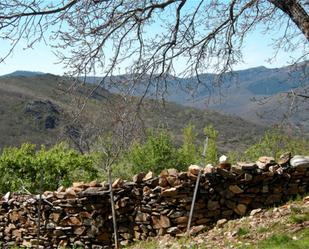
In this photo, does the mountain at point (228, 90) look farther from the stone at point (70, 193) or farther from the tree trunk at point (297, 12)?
the stone at point (70, 193)

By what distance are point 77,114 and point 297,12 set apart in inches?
132

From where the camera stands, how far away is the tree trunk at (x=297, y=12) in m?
7.29

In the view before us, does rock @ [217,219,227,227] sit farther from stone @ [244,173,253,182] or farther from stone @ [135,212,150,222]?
stone @ [135,212,150,222]

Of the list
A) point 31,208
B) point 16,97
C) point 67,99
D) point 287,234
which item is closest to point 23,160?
point 31,208

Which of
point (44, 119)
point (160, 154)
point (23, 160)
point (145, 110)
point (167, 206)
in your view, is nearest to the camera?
point (145, 110)

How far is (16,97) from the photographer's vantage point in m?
128

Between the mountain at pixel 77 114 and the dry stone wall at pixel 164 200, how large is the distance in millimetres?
1223

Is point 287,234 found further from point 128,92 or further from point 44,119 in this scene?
point 44,119

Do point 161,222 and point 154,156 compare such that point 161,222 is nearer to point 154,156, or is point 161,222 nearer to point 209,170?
point 209,170

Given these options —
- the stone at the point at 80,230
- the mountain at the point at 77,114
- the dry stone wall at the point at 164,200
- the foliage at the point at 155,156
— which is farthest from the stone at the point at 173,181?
the foliage at the point at 155,156

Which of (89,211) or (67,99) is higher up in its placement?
(67,99)

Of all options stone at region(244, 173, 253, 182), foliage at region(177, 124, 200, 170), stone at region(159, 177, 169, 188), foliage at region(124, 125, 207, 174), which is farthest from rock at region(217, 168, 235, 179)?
foliage at region(177, 124, 200, 170)

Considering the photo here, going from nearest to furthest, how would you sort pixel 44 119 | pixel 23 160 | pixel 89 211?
1. pixel 89 211
2. pixel 23 160
3. pixel 44 119

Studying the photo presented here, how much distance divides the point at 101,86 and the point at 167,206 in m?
3.71
